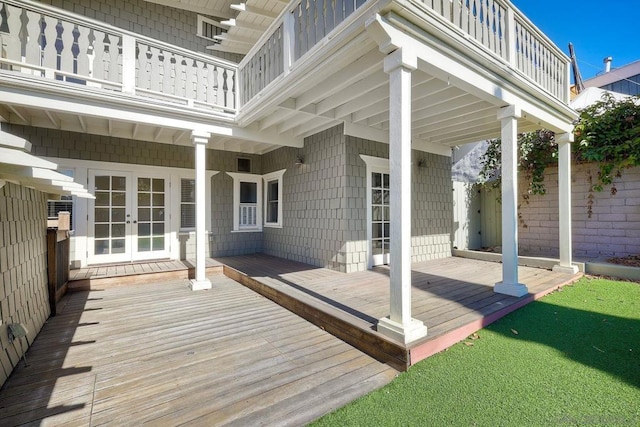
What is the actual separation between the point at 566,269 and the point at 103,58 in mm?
7849

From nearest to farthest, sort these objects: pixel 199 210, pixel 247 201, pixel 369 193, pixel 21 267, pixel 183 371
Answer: pixel 183 371 < pixel 21 267 < pixel 199 210 < pixel 369 193 < pixel 247 201

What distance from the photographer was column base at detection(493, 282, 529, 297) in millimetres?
3755

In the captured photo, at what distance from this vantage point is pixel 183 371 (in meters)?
2.37

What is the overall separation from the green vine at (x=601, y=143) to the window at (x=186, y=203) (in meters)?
7.53

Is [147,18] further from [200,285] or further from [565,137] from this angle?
[565,137]

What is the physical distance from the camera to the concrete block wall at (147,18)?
19.1 ft

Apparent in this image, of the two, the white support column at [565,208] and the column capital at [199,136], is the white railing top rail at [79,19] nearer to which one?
the column capital at [199,136]

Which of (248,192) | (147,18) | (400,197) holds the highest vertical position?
(147,18)

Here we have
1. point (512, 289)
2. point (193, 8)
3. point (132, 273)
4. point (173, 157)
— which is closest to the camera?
point (512, 289)

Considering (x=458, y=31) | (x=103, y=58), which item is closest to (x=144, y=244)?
(x=103, y=58)

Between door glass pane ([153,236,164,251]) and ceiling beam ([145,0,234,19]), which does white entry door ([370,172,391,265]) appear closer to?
door glass pane ([153,236,164,251])

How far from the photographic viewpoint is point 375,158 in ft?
18.0

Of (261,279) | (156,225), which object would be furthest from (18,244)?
(156,225)

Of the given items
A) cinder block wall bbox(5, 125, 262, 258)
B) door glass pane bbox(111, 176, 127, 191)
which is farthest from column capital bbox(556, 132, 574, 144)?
door glass pane bbox(111, 176, 127, 191)
